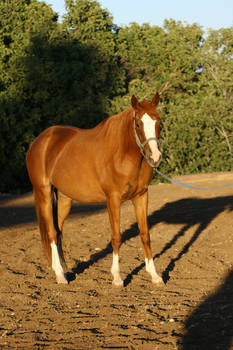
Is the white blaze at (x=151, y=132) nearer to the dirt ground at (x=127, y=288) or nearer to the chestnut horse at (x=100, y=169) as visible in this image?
the chestnut horse at (x=100, y=169)

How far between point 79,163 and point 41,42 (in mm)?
14615

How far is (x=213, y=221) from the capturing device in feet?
29.8

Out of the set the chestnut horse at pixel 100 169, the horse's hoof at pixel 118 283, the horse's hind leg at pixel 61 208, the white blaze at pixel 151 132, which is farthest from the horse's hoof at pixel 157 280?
the horse's hind leg at pixel 61 208

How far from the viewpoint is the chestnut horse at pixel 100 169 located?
5.14 m

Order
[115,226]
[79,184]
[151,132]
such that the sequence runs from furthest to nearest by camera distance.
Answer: [79,184]
[115,226]
[151,132]

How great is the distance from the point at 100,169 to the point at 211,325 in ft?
7.98

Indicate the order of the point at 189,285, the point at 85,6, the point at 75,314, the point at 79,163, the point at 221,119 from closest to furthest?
the point at 75,314 → the point at 189,285 → the point at 79,163 → the point at 221,119 → the point at 85,6

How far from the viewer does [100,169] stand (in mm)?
5746

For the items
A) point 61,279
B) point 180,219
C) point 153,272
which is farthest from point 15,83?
point 153,272

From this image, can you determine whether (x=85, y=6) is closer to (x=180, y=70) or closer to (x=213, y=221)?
(x=180, y=70)

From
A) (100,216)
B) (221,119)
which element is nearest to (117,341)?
(100,216)

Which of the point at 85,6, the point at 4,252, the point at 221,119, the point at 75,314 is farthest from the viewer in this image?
the point at 85,6

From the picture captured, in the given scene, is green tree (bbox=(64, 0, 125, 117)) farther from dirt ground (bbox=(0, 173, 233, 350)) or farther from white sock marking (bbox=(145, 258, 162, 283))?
white sock marking (bbox=(145, 258, 162, 283))

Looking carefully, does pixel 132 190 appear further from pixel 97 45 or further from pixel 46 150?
pixel 97 45
